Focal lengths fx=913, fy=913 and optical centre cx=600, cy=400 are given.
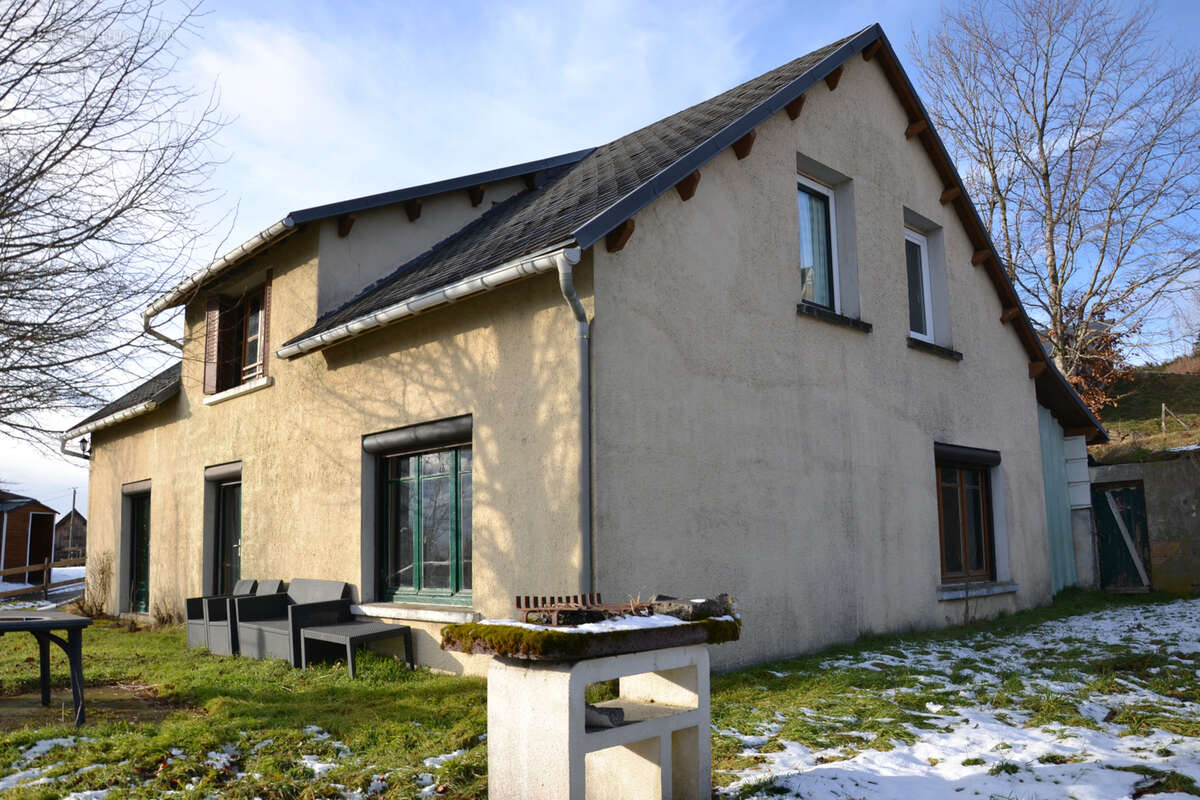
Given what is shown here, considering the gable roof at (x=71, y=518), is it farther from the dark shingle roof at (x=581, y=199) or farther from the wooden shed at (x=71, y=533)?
the dark shingle roof at (x=581, y=199)

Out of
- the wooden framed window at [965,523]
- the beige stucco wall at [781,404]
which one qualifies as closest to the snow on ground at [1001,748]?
the beige stucco wall at [781,404]

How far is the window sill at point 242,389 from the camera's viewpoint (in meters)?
10.5

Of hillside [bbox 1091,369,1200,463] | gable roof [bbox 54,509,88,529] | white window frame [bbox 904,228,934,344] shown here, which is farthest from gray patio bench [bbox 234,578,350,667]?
gable roof [bbox 54,509,88,529]

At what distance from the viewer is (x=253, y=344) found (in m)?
11.6

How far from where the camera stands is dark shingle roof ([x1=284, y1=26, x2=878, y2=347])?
23.2 feet

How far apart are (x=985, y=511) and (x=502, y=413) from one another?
7.12 m

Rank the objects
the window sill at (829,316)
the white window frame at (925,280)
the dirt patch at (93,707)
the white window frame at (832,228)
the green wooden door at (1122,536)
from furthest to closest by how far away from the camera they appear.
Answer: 1. the green wooden door at (1122,536)
2. the white window frame at (925,280)
3. the white window frame at (832,228)
4. the window sill at (829,316)
5. the dirt patch at (93,707)

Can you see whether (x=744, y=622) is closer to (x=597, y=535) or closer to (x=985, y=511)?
(x=597, y=535)

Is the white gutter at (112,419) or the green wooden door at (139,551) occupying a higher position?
the white gutter at (112,419)

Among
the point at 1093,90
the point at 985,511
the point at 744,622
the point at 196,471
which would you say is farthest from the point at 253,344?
the point at 1093,90

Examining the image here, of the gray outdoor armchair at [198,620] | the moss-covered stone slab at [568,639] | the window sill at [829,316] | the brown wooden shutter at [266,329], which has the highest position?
the brown wooden shutter at [266,329]

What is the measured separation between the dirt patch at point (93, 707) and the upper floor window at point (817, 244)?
673cm

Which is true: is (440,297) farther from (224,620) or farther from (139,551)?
(139,551)

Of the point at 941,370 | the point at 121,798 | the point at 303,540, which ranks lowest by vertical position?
the point at 121,798
